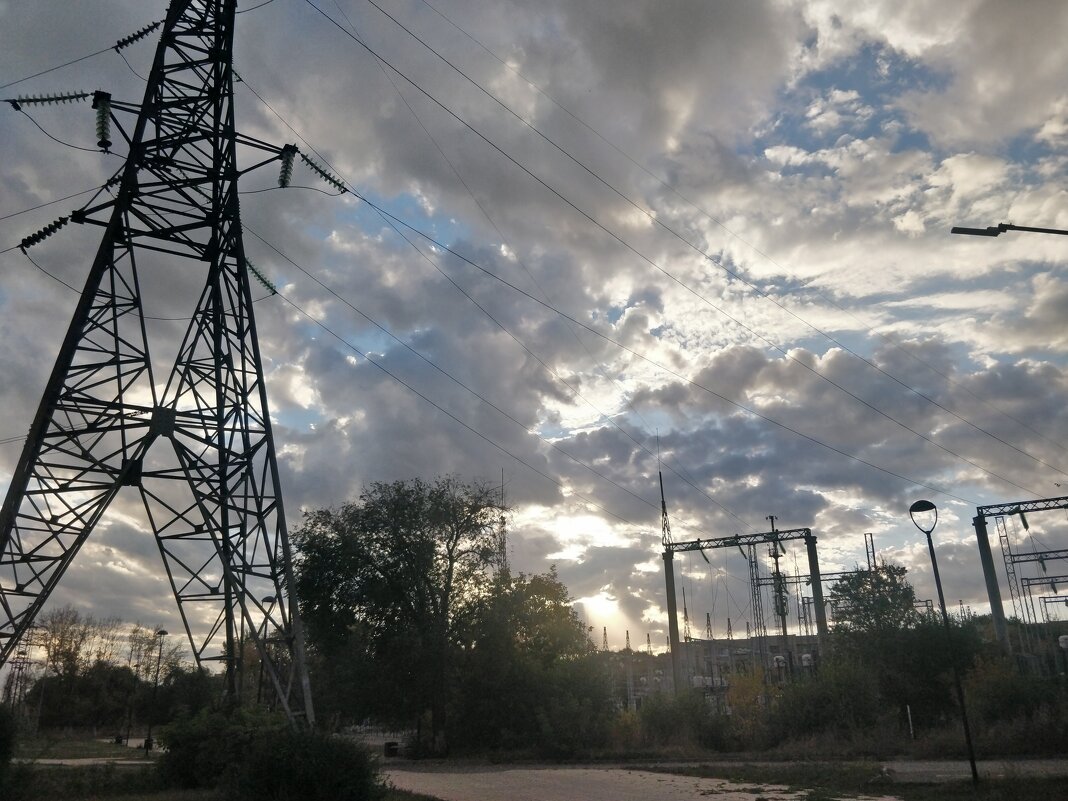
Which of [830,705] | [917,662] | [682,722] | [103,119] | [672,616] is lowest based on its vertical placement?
[682,722]

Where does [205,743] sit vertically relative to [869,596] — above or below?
below

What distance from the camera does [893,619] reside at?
51.3m

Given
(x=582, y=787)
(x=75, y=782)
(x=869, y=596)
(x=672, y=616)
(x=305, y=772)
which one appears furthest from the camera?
(x=869, y=596)

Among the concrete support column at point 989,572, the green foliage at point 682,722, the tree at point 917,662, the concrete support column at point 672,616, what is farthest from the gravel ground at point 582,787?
the concrete support column at point 989,572

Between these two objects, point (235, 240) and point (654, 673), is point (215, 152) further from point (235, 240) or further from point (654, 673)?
point (654, 673)

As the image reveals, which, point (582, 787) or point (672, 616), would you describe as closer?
point (582, 787)

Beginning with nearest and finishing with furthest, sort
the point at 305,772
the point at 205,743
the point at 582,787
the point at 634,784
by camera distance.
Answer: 1. the point at 305,772
2. the point at 205,743
3. the point at 582,787
4. the point at 634,784

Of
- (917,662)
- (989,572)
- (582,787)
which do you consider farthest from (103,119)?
(989,572)

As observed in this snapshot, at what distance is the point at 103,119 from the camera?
16.0 m

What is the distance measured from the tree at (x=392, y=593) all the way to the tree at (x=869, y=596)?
103 feet

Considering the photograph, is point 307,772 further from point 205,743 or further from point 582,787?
point 582,787

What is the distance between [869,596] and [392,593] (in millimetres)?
38990

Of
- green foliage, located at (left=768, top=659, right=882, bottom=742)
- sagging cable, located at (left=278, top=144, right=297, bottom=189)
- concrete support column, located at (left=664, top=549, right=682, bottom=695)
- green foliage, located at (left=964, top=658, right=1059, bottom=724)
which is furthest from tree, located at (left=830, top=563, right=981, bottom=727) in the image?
sagging cable, located at (left=278, top=144, right=297, bottom=189)

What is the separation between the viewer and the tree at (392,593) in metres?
39.0
